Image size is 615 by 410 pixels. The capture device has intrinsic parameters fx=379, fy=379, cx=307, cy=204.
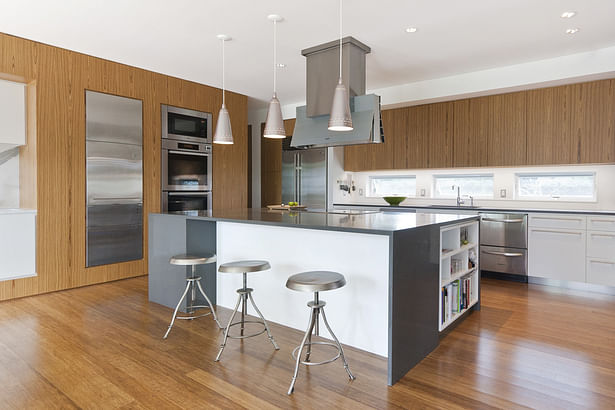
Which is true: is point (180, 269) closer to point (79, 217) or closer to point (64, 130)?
point (79, 217)

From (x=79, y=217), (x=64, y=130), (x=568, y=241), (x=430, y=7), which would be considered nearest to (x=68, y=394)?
(x=79, y=217)

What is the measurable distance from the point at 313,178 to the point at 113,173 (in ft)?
9.89

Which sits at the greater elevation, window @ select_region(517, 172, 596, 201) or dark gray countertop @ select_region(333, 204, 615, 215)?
window @ select_region(517, 172, 596, 201)

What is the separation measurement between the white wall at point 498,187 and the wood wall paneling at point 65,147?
3.02m

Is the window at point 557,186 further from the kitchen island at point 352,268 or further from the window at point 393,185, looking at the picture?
the kitchen island at point 352,268

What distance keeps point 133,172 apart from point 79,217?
31.0 inches

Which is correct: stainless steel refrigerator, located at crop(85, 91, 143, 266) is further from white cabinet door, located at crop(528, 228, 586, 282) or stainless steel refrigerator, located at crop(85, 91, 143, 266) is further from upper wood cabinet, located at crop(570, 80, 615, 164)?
upper wood cabinet, located at crop(570, 80, 615, 164)

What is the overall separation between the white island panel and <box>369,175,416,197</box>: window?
3.51 m

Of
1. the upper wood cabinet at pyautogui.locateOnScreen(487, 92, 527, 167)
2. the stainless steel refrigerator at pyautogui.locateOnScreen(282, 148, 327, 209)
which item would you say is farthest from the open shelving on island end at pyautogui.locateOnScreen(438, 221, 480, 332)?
the stainless steel refrigerator at pyautogui.locateOnScreen(282, 148, 327, 209)

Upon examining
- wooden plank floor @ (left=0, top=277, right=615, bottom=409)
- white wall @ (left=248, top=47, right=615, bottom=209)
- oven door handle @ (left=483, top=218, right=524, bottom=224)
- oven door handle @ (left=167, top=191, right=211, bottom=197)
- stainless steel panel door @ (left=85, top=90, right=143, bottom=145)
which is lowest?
wooden plank floor @ (left=0, top=277, right=615, bottom=409)

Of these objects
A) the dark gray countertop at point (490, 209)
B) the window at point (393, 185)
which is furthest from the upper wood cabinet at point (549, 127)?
the window at point (393, 185)

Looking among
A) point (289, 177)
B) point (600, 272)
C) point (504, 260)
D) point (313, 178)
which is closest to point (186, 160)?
point (289, 177)

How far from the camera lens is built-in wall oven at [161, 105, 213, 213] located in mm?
4977

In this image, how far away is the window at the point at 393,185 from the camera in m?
5.98
